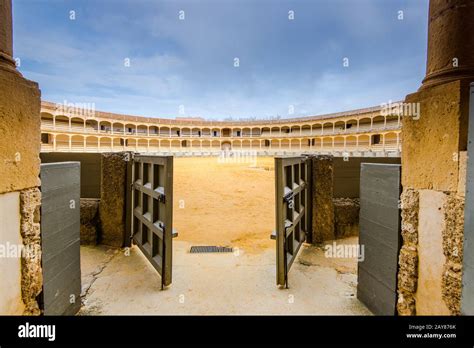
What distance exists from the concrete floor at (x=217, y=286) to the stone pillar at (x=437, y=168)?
1.16 meters

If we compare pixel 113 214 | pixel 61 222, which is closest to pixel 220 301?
pixel 61 222

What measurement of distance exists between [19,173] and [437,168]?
3.90 m

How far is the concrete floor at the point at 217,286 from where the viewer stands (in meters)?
3.27

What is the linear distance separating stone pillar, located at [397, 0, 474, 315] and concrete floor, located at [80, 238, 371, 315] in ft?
3.82

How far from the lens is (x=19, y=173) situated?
2.13 meters

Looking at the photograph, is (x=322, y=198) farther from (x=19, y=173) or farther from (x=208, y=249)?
(x=19, y=173)

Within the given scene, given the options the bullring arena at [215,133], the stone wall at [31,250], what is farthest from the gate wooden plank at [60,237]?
the bullring arena at [215,133]

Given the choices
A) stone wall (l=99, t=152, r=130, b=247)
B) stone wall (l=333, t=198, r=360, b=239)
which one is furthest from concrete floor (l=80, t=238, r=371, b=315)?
stone wall (l=333, t=198, r=360, b=239)

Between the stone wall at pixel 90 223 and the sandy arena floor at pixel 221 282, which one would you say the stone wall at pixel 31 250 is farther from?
the stone wall at pixel 90 223

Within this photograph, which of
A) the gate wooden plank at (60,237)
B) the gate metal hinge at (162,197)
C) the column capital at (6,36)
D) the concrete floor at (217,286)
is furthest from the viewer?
the gate metal hinge at (162,197)

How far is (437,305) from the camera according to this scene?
227cm

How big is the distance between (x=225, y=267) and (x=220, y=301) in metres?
1.12

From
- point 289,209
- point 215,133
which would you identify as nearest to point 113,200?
point 289,209

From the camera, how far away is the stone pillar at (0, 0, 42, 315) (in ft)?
6.59
